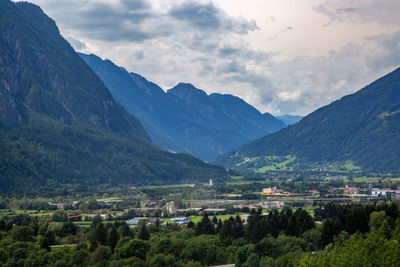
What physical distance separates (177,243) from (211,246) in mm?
5666

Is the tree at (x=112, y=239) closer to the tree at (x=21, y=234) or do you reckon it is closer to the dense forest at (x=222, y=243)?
the dense forest at (x=222, y=243)

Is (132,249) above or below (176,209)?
below

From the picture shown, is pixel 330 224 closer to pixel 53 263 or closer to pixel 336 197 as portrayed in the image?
pixel 53 263

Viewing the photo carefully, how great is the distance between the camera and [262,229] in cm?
10738

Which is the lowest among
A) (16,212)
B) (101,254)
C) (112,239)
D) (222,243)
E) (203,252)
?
(203,252)

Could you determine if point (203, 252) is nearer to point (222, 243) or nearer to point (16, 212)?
point (222, 243)

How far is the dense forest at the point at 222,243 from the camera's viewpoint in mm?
86938

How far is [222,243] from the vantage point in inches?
4181

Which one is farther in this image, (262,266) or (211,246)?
(211,246)

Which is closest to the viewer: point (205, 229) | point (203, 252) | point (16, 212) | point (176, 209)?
point (203, 252)

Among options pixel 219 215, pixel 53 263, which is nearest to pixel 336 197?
pixel 219 215

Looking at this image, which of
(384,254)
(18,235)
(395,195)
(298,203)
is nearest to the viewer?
(384,254)

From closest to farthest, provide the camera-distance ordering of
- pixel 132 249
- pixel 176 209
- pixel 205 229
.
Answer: pixel 132 249, pixel 205 229, pixel 176 209

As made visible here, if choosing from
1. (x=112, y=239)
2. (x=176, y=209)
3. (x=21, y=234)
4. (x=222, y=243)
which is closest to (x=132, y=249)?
(x=112, y=239)
